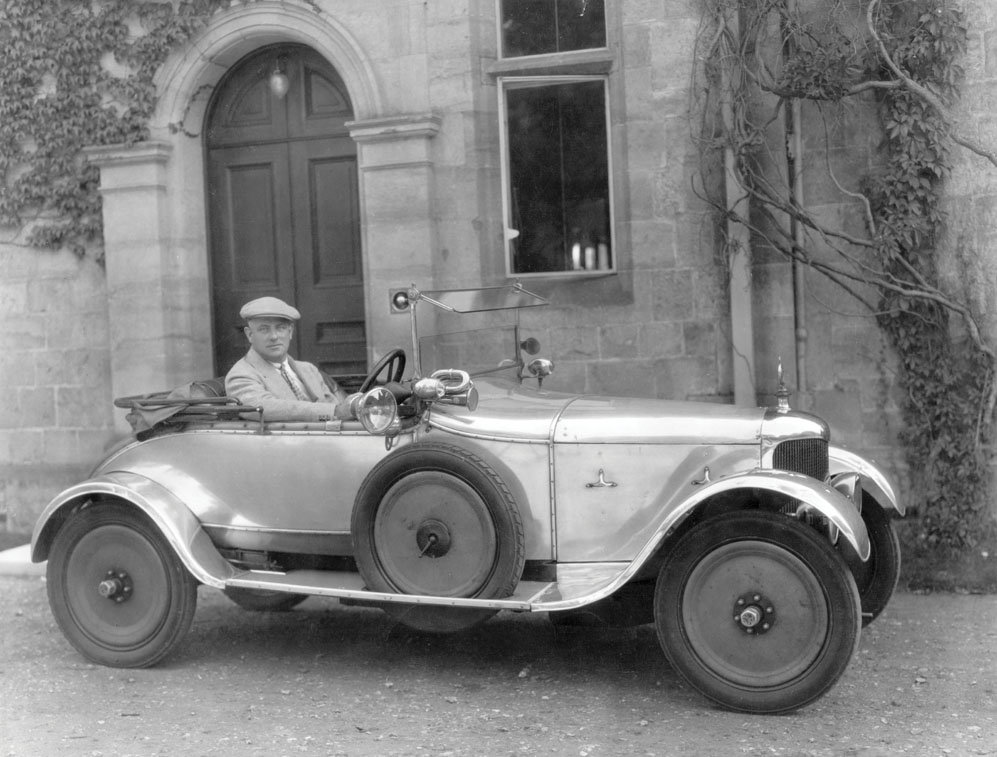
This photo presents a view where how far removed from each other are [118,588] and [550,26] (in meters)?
4.72

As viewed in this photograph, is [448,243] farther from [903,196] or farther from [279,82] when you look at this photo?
[903,196]

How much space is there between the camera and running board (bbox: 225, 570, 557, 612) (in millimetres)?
4734

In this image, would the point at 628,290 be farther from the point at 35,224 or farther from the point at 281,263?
the point at 35,224

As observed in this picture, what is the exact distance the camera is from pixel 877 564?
5.38m

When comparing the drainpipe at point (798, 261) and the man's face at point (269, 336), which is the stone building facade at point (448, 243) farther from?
the man's face at point (269, 336)

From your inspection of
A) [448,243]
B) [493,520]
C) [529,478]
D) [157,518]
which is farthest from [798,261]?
[157,518]

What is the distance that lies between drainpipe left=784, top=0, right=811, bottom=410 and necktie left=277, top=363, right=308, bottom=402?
323 centimetres

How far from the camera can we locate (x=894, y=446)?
24.3 ft

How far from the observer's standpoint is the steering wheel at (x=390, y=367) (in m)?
5.55

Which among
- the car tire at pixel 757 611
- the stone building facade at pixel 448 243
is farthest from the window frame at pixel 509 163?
the car tire at pixel 757 611

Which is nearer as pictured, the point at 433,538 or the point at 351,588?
the point at 433,538

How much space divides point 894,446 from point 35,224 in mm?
6261

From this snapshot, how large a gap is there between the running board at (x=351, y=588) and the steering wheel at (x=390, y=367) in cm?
85

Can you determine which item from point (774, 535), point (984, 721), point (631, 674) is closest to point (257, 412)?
point (631, 674)
